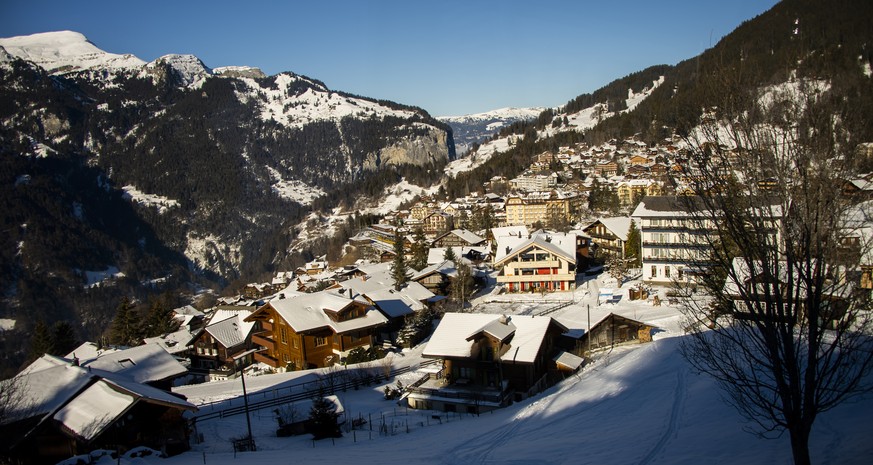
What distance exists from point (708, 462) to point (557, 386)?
40.7 feet

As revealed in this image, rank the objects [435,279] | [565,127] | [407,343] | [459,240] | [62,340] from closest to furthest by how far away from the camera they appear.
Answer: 1. [407,343]
2. [435,279]
3. [62,340]
4. [459,240]
5. [565,127]

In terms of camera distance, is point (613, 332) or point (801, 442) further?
point (613, 332)

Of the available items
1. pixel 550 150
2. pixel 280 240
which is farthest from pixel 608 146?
pixel 280 240

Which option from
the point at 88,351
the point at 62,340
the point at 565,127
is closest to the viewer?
the point at 88,351

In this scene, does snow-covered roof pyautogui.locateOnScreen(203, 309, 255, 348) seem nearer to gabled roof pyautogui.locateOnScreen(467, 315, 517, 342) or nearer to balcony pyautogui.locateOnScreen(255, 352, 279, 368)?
balcony pyautogui.locateOnScreen(255, 352, 279, 368)

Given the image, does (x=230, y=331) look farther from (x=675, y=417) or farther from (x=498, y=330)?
(x=675, y=417)

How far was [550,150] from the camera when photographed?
129625 millimetres

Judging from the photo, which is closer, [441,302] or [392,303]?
[392,303]

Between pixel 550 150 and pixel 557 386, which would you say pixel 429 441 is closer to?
pixel 557 386

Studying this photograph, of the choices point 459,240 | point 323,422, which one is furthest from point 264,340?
point 459,240

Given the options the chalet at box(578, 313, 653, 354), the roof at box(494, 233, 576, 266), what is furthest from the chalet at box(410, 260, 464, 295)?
the chalet at box(578, 313, 653, 354)

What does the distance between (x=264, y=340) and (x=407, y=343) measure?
964 cm

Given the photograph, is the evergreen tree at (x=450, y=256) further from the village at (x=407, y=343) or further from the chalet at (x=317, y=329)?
the chalet at (x=317, y=329)

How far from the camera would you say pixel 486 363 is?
77.4 ft
